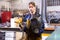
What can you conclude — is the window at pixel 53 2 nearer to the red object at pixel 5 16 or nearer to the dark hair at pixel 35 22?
the dark hair at pixel 35 22

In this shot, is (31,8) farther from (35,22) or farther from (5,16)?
(5,16)

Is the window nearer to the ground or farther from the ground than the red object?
farther from the ground

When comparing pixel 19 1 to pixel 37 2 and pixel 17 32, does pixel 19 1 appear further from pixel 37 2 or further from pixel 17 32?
Result: pixel 17 32

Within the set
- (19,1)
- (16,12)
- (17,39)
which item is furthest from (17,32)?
(19,1)

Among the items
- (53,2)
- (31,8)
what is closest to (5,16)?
(31,8)

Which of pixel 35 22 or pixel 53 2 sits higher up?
pixel 53 2

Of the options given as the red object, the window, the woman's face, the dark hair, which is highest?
the window

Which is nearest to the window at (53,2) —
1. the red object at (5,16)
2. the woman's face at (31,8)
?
the woman's face at (31,8)

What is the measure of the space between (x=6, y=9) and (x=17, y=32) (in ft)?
0.93

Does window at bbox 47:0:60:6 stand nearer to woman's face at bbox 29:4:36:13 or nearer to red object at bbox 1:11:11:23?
woman's face at bbox 29:4:36:13

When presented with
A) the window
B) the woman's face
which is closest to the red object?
the woman's face

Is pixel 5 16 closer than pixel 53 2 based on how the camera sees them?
No

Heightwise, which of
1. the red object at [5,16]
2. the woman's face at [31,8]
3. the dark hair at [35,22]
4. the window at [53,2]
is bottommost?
the dark hair at [35,22]

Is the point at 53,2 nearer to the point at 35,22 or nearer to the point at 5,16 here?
the point at 35,22
